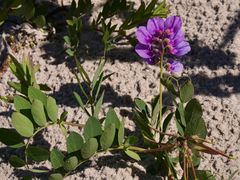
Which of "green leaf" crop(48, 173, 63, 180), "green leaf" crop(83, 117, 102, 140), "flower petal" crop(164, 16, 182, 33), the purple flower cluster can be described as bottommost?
"green leaf" crop(48, 173, 63, 180)

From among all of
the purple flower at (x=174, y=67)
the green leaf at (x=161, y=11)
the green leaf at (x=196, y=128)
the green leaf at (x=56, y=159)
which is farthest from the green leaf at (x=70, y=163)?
the green leaf at (x=161, y=11)

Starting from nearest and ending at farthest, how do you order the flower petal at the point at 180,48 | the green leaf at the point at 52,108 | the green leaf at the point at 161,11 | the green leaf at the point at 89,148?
the green leaf at the point at 89,148
the green leaf at the point at 52,108
the flower petal at the point at 180,48
the green leaf at the point at 161,11

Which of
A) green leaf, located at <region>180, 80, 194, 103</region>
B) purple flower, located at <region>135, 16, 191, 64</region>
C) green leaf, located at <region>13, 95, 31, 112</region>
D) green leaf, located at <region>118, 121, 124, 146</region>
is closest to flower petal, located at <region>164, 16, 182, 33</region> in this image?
purple flower, located at <region>135, 16, 191, 64</region>

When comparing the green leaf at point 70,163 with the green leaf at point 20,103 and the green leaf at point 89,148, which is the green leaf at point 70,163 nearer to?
the green leaf at point 89,148

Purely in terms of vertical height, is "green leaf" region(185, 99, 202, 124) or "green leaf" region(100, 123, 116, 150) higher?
"green leaf" region(185, 99, 202, 124)

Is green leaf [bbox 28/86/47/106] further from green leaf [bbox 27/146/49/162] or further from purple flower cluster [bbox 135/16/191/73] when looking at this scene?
purple flower cluster [bbox 135/16/191/73]

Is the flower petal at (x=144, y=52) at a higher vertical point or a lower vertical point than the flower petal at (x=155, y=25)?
lower

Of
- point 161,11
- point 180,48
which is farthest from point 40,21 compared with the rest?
point 180,48

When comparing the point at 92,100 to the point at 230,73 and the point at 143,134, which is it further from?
the point at 230,73
